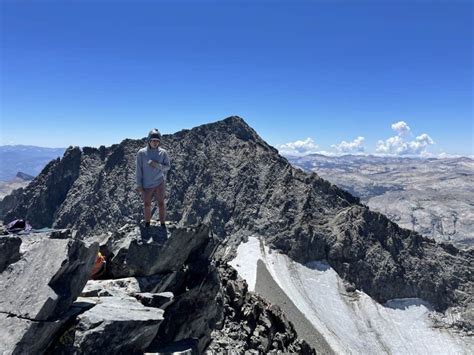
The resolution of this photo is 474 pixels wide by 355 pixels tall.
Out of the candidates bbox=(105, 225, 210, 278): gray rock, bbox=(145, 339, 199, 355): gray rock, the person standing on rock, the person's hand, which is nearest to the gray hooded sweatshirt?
the person standing on rock

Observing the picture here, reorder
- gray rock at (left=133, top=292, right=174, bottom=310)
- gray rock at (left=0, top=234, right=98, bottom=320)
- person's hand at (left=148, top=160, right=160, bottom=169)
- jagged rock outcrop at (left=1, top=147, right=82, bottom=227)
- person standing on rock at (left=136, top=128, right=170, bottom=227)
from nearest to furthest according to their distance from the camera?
gray rock at (left=0, top=234, right=98, bottom=320) < gray rock at (left=133, top=292, right=174, bottom=310) < person's hand at (left=148, top=160, right=160, bottom=169) < person standing on rock at (left=136, top=128, right=170, bottom=227) < jagged rock outcrop at (left=1, top=147, right=82, bottom=227)

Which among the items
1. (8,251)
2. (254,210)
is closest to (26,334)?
(8,251)

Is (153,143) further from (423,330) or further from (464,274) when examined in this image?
(464,274)

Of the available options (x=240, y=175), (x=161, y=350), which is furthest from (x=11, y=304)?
(x=240, y=175)

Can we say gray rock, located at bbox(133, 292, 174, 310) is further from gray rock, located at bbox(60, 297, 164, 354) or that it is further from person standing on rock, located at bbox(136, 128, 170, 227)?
person standing on rock, located at bbox(136, 128, 170, 227)

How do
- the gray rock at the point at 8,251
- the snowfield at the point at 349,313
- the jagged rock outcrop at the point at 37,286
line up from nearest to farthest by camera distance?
the jagged rock outcrop at the point at 37,286 → the gray rock at the point at 8,251 → the snowfield at the point at 349,313

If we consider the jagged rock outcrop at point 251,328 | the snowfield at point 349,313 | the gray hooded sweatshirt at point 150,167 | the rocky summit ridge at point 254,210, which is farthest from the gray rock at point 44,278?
the rocky summit ridge at point 254,210

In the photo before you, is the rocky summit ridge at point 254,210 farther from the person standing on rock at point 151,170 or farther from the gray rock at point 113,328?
the gray rock at point 113,328
